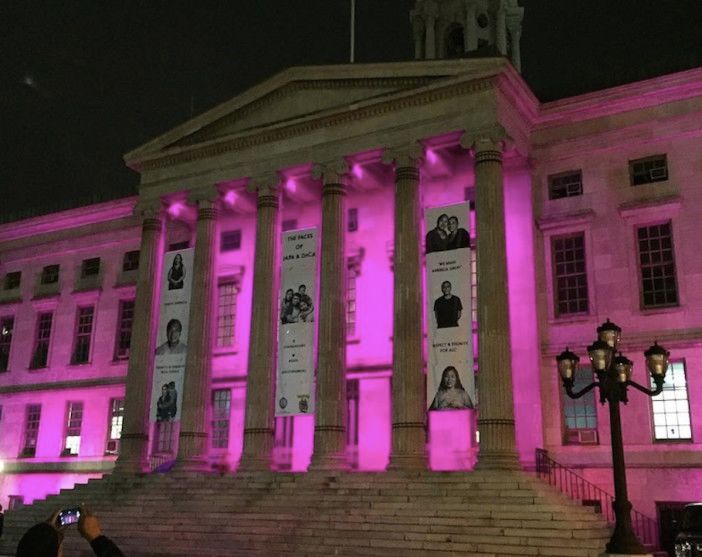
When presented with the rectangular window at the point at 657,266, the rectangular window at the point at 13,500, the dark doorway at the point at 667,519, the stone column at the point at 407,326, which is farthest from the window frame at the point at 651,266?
the rectangular window at the point at 13,500

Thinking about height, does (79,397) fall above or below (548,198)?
below

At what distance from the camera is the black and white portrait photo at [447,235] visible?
25.5 m

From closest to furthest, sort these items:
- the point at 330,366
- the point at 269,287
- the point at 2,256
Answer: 1. the point at 330,366
2. the point at 269,287
3. the point at 2,256

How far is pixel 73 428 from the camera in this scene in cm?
3659

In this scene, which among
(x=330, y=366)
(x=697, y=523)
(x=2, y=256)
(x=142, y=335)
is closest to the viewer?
(x=697, y=523)

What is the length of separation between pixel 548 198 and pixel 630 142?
3.19 metres

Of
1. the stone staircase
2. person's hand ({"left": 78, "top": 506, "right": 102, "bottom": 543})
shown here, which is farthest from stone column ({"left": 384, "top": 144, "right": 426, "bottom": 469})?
person's hand ({"left": 78, "top": 506, "right": 102, "bottom": 543})

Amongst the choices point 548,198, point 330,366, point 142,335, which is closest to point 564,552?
point 330,366

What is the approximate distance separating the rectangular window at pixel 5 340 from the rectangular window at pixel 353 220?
19.2m

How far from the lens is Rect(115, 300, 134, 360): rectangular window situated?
119 ft

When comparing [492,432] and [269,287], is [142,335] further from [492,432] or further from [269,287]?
[492,432]

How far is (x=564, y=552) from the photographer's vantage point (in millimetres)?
18984

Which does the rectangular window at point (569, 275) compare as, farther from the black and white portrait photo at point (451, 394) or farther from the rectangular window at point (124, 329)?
the rectangular window at point (124, 329)

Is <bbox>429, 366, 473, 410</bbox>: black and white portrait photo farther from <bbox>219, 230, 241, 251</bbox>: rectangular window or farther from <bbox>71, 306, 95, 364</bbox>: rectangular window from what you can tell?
<bbox>71, 306, 95, 364</bbox>: rectangular window
